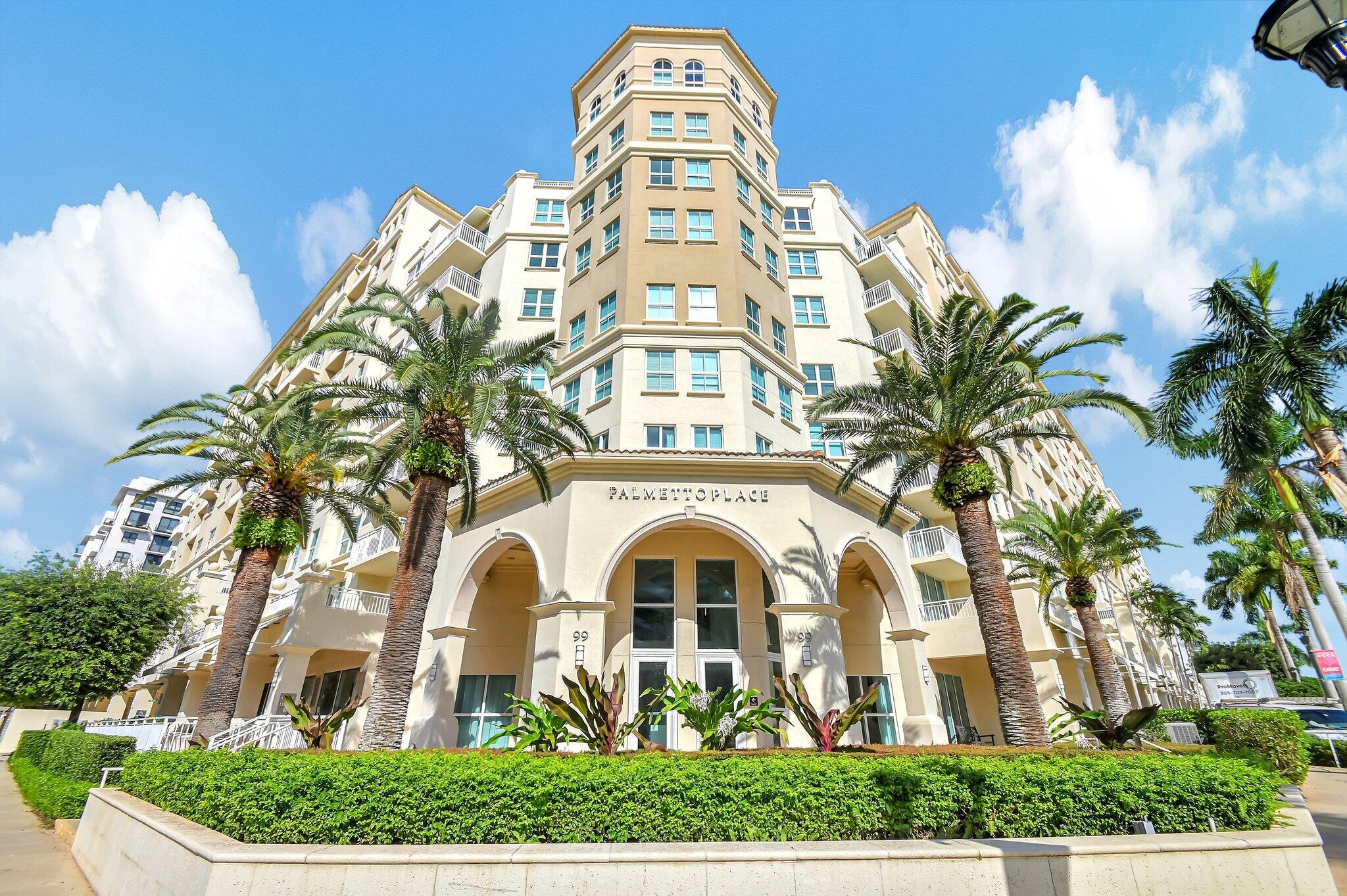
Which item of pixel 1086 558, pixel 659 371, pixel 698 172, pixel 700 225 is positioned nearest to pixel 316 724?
pixel 659 371

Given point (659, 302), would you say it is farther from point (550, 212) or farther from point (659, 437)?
point (550, 212)

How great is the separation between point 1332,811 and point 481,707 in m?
21.2

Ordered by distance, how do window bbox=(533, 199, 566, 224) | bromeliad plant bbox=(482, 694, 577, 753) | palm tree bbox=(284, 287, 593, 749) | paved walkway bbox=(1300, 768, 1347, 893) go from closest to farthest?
paved walkway bbox=(1300, 768, 1347, 893) → bromeliad plant bbox=(482, 694, 577, 753) → palm tree bbox=(284, 287, 593, 749) → window bbox=(533, 199, 566, 224)

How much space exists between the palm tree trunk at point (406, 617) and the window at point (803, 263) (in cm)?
2072

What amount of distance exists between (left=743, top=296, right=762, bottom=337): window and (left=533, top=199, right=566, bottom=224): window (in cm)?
1176

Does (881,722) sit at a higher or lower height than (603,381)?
lower

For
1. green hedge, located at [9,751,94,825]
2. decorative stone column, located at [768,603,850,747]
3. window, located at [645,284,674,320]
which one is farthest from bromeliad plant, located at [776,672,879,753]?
green hedge, located at [9,751,94,825]

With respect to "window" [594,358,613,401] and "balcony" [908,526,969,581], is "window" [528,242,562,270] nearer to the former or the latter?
"window" [594,358,613,401]

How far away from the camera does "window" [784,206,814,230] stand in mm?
31920

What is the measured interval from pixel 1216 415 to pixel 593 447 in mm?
16541

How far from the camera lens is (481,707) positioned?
66.8 ft

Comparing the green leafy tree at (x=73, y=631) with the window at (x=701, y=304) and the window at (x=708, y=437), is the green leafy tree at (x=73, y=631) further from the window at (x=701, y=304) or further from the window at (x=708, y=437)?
the window at (x=701, y=304)

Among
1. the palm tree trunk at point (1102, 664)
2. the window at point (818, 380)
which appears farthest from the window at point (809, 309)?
the palm tree trunk at point (1102, 664)

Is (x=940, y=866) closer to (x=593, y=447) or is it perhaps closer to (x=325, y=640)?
(x=593, y=447)
